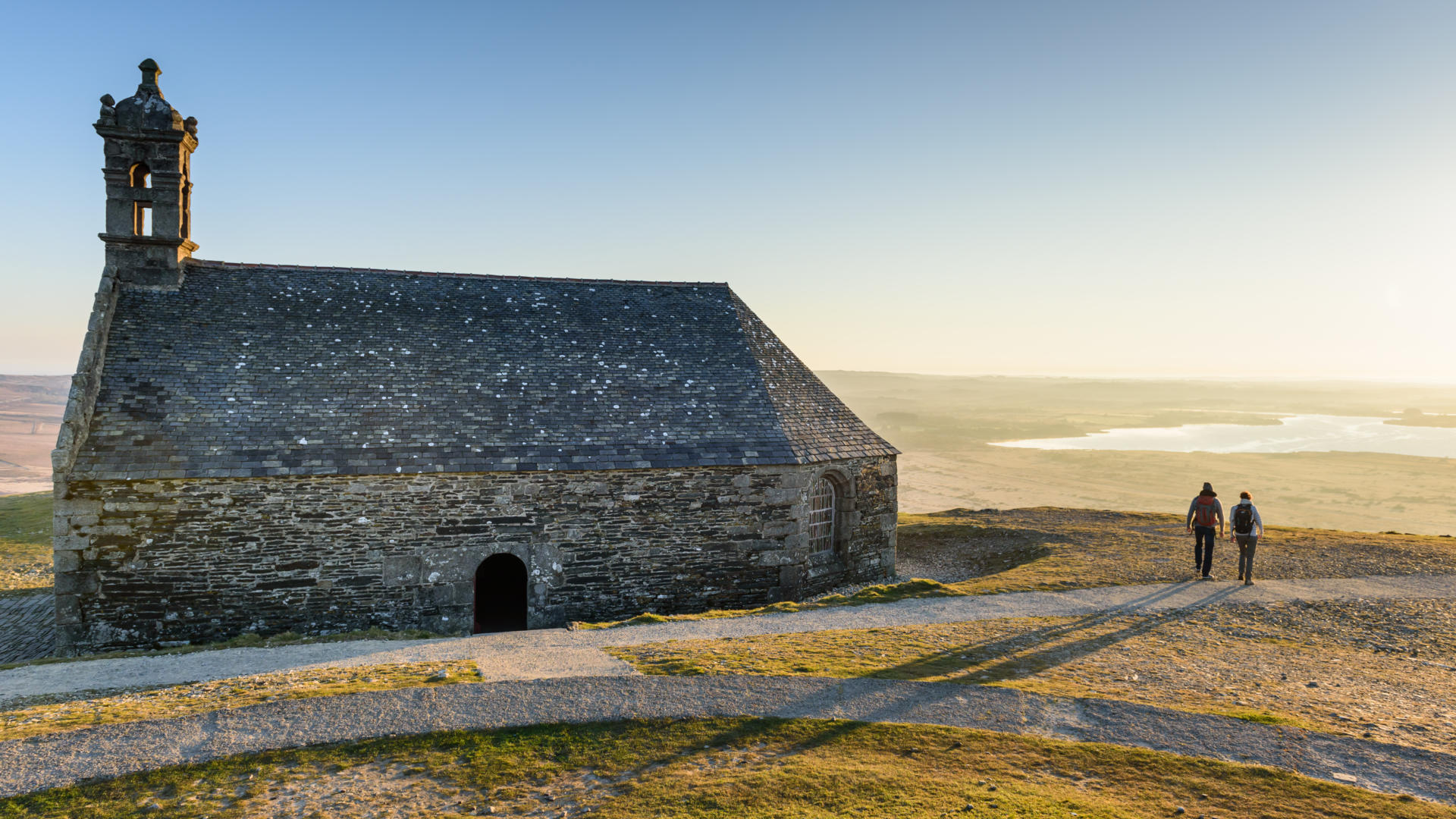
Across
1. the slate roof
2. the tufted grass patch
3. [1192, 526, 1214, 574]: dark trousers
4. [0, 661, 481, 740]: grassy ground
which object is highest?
the slate roof

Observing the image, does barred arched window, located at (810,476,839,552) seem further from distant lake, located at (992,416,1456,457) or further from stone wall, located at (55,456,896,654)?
distant lake, located at (992,416,1456,457)

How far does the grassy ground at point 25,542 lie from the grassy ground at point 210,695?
45.8 feet

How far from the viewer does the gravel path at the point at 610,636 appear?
10844 mm

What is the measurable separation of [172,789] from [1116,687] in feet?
37.0

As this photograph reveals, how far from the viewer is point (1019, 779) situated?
24.4 feet

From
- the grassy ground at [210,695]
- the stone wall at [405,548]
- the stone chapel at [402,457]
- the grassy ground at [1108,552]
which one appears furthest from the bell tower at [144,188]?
the grassy ground at [1108,552]

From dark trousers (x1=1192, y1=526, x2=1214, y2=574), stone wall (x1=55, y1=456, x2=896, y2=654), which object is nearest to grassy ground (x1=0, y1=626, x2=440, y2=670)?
stone wall (x1=55, y1=456, x2=896, y2=654)

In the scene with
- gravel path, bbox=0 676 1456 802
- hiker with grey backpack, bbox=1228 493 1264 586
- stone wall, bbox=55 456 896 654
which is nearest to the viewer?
gravel path, bbox=0 676 1456 802

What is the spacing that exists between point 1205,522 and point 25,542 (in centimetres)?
3604

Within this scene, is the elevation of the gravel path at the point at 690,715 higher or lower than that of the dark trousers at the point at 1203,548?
lower

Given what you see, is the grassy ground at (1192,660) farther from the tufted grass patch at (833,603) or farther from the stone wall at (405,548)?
the stone wall at (405,548)

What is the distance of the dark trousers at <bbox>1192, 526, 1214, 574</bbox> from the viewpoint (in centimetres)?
1703

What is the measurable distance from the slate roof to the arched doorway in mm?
3510

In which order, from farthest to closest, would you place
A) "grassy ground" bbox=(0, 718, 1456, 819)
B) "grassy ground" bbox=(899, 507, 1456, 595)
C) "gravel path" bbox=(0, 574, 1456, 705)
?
"grassy ground" bbox=(899, 507, 1456, 595) → "gravel path" bbox=(0, 574, 1456, 705) → "grassy ground" bbox=(0, 718, 1456, 819)
